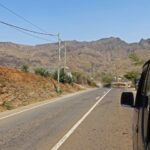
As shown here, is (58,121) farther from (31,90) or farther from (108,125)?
(31,90)

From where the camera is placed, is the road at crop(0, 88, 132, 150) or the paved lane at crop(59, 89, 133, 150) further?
the road at crop(0, 88, 132, 150)

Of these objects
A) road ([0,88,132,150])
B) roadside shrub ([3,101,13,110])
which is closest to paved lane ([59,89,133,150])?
road ([0,88,132,150])

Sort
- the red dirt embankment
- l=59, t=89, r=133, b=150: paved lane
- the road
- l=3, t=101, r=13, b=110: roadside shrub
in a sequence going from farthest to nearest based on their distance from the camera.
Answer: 1. the red dirt embankment
2. l=3, t=101, r=13, b=110: roadside shrub
3. the road
4. l=59, t=89, r=133, b=150: paved lane

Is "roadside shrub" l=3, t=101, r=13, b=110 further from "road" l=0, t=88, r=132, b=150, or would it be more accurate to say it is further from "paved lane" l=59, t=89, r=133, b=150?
"paved lane" l=59, t=89, r=133, b=150

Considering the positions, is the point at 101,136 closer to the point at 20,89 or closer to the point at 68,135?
the point at 68,135

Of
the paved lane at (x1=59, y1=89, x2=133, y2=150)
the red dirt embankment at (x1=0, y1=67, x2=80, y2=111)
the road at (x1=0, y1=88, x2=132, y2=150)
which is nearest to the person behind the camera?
the paved lane at (x1=59, y1=89, x2=133, y2=150)

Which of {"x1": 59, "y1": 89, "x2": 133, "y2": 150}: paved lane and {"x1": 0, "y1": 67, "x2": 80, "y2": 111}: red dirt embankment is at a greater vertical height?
{"x1": 59, "y1": 89, "x2": 133, "y2": 150}: paved lane

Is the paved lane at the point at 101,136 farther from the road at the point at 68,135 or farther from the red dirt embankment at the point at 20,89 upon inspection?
the red dirt embankment at the point at 20,89

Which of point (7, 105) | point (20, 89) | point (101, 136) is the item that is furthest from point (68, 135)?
point (20, 89)

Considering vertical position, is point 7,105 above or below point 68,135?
below

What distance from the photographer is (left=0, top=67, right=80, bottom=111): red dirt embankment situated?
113ft

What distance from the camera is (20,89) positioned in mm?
40312

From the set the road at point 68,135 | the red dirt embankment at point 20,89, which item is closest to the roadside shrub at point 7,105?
the red dirt embankment at point 20,89

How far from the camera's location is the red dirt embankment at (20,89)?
113ft
